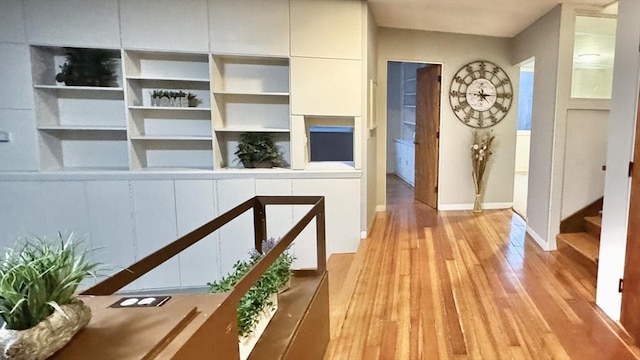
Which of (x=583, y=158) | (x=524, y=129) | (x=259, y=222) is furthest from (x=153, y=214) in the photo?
(x=524, y=129)

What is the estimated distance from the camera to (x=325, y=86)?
4102mm

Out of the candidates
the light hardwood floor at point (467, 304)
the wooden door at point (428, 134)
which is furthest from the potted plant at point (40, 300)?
the wooden door at point (428, 134)

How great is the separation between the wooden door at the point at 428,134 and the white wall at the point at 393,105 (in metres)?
2.64

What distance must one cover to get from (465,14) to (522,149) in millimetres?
5201

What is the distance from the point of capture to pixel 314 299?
6.91ft

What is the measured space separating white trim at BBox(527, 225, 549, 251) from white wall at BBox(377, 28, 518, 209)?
1291 mm

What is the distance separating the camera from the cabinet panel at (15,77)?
3.78m

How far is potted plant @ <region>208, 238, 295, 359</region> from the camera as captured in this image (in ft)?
5.29

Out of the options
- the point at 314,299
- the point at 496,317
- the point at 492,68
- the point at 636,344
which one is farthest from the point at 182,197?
the point at 492,68

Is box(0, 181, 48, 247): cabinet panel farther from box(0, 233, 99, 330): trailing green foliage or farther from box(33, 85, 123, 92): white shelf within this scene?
box(0, 233, 99, 330): trailing green foliage

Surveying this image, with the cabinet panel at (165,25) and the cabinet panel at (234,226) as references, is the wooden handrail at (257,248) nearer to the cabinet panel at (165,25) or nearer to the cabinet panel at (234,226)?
the cabinet panel at (234,226)

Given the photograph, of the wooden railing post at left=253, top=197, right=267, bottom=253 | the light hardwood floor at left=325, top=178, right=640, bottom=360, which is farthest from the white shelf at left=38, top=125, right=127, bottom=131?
the light hardwood floor at left=325, top=178, right=640, bottom=360

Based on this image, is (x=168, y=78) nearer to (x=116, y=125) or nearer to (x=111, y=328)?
(x=116, y=125)

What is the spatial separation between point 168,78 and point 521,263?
403 centimetres
